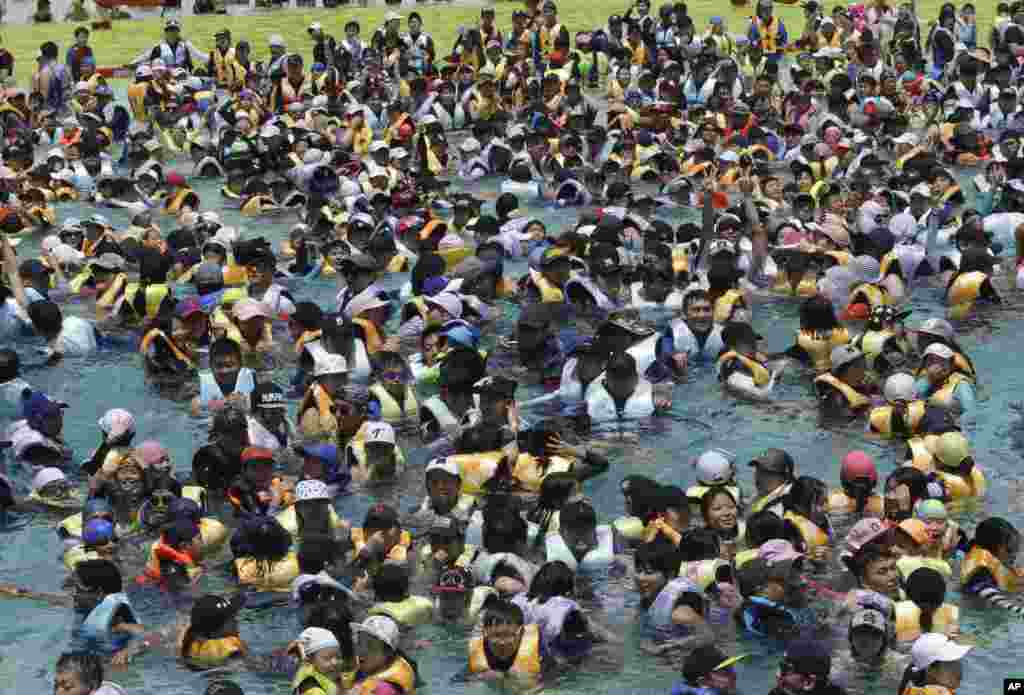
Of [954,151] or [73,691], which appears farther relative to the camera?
[954,151]

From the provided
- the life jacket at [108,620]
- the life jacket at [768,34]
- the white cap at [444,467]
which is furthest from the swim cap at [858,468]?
the life jacket at [768,34]

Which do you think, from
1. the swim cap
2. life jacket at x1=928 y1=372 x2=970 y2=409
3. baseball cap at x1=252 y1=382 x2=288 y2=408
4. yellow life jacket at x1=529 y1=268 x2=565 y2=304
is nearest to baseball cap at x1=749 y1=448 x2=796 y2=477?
the swim cap

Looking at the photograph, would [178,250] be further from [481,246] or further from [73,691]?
[73,691]

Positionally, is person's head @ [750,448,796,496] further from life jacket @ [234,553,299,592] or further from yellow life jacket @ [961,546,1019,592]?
life jacket @ [234,553,299,592]

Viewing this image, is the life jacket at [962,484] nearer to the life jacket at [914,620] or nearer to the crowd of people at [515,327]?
the crowd of people at [515,327]

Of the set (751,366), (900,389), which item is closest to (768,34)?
(751,366)

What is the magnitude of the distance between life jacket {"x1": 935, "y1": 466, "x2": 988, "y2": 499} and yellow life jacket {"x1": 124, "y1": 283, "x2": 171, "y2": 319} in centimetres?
1178

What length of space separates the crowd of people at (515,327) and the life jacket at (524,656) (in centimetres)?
4

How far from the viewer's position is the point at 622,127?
1492 inches

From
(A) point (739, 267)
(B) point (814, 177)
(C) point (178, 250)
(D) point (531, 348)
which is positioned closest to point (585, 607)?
(D) point (531, 348)

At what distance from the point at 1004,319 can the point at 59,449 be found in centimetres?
1308

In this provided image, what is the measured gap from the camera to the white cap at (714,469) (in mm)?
19656

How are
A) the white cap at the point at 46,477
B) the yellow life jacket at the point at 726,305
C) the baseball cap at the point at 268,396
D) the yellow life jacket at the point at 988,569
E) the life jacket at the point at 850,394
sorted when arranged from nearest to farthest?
the yellow life jacket at the point at 988,569 < the white cap at the point at 46,477 < the baseball cap at the point at 268,396 < the life jacket at the point at 850,394 < the yellow life jacket at the point at 726,305

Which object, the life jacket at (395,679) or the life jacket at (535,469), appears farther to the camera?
the life jacket at (535,469)
